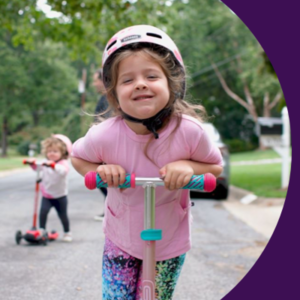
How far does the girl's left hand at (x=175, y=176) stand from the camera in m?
2.22

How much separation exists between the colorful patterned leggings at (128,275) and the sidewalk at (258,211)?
467cm

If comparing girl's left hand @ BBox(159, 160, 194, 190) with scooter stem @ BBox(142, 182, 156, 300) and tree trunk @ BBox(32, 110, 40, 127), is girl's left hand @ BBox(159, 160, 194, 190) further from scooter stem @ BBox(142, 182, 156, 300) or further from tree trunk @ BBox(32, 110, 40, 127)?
tree trunk @ BBox(32, 110, 40, 127)

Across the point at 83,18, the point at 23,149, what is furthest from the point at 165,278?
the point at 23,149

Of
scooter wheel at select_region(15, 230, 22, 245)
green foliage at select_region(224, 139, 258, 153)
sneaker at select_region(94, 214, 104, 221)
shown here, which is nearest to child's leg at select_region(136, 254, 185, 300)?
scooter wheel at select_region(15, 230, 22, 245)

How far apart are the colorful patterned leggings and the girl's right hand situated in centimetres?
49

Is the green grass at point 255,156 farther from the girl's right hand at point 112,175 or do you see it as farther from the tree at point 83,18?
the girl's right hand at point 112,175

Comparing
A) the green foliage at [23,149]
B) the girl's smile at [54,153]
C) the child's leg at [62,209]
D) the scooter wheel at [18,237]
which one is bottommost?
the green foliage at [23,149]

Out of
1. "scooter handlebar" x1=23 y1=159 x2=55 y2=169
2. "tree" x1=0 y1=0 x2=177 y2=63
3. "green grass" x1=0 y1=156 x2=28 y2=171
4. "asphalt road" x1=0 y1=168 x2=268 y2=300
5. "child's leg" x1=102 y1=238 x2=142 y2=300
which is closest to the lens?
"child's leg" x1=102 y1=238 x2=142 y2=300

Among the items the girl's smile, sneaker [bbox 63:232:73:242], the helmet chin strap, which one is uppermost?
the helmet chin strap

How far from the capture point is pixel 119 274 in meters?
2.56

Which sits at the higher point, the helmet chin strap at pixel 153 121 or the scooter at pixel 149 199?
the helmet chin strap at pixel 153 121

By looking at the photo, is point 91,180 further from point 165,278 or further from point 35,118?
point 35,118

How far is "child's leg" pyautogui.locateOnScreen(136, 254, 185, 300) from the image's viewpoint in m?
2.60

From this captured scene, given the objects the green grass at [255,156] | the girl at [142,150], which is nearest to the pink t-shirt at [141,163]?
the girl at [142,150]
